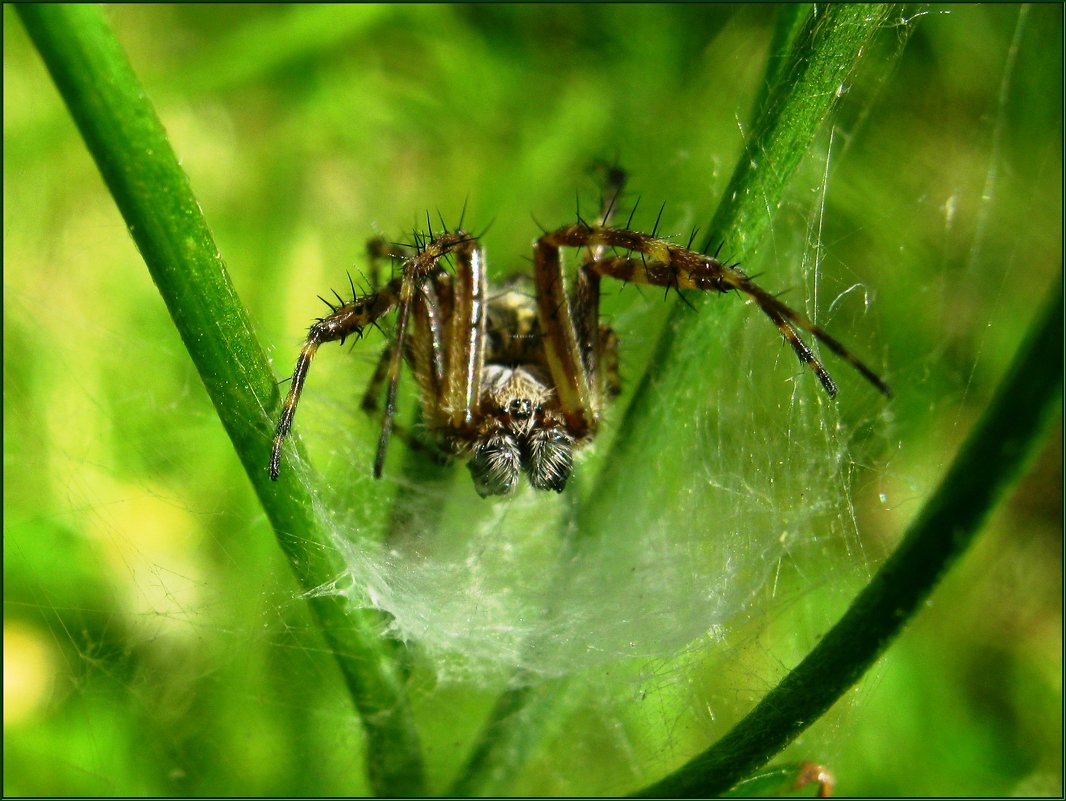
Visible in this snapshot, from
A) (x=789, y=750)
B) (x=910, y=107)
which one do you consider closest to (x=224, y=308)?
(x=789, y=750)

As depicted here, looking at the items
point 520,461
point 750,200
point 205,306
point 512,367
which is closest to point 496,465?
point 520,461

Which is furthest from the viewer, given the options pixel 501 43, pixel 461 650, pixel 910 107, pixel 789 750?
pixel 501 43

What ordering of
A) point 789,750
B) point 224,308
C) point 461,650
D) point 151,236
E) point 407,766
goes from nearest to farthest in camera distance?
1. point 151,236
2. point 224,308
3. point 407,766
4. point 789,750
5. point 461,650

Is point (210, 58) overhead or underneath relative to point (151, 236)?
overhead

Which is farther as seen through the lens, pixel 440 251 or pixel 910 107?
pixel 910 107

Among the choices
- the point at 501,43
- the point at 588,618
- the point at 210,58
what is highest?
the point at 501,43

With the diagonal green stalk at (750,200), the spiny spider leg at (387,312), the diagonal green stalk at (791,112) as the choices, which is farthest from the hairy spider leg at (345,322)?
the diagonal green stalk at (791,112)

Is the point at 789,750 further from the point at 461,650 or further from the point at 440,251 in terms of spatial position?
the point at 440,251
